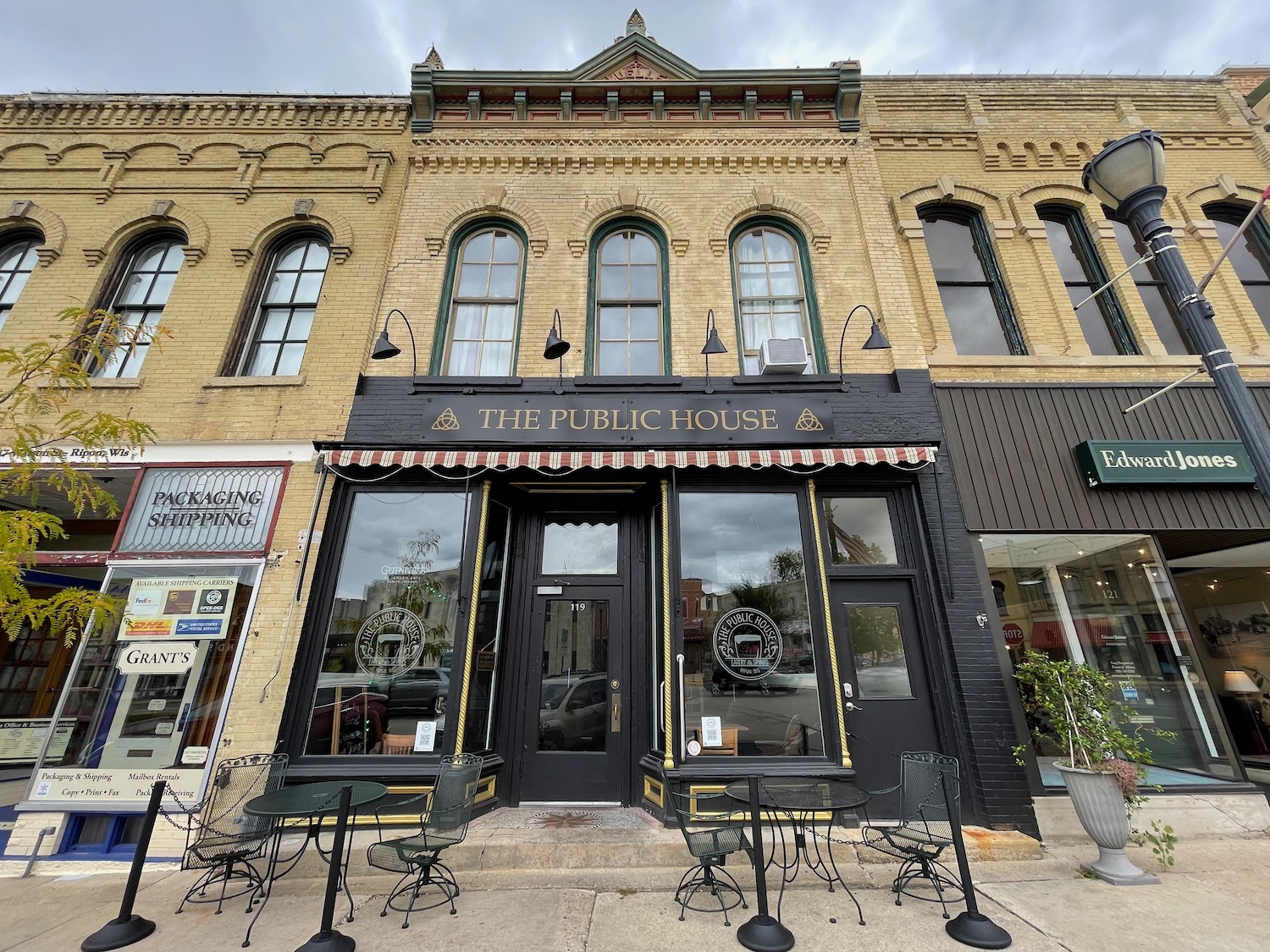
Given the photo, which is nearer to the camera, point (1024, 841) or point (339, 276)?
point (1024, 841)

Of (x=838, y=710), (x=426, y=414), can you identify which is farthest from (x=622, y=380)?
(x=838, y=710)

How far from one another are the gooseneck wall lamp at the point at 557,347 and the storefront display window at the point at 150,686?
13.9ft

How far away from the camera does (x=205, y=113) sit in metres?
8.89

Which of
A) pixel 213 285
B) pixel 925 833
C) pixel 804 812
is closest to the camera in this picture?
pixel 804 812

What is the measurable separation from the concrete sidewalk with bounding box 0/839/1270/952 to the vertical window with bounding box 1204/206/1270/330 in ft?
A: 26.8

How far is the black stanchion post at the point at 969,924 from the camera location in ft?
12.2

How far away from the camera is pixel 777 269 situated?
27.2 ft

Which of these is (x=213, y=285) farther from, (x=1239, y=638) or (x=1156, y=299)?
(x=1239, y=638)

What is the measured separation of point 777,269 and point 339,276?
6.44 m

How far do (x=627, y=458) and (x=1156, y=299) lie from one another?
8.65 metres

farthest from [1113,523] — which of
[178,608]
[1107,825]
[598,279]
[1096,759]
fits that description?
[178,608]

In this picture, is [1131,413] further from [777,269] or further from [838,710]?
[838,710]

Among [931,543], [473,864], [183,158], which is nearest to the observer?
[473,864]

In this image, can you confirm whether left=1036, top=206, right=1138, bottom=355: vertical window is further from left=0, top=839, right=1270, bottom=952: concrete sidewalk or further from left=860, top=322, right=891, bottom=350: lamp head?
left=0, top=839, right=1270, bottom=952: concrete sidewalk
